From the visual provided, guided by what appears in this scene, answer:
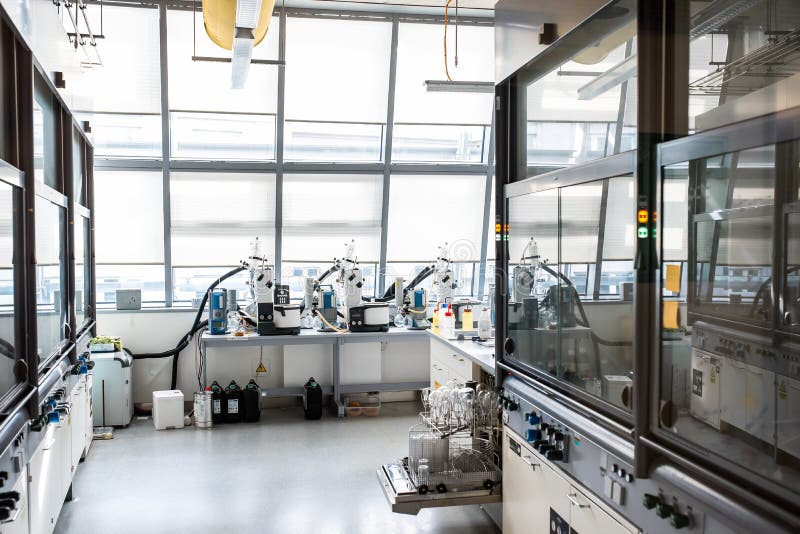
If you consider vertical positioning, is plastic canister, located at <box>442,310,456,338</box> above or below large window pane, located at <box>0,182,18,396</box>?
below

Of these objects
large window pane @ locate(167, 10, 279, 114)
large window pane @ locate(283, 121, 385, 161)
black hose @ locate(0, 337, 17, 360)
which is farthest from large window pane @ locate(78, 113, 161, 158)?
black hose @ locate(0, 337, 17, 360)

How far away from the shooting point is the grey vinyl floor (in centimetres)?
386

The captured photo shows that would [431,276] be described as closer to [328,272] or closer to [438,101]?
[328,272]

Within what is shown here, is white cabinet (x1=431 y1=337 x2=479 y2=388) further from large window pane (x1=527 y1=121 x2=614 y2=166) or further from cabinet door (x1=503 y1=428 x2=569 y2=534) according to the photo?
large window pane (x1=527 y1=121 x2=614 y2=166)

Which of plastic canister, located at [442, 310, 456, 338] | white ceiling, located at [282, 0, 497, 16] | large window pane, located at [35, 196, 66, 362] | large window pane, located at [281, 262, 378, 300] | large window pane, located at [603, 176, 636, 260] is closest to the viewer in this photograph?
large window pane, located at [603, 176, 636, 260]

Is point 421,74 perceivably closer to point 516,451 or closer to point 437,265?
point 437,265

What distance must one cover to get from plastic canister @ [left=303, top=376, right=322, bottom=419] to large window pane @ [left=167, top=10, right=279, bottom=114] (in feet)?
8.95

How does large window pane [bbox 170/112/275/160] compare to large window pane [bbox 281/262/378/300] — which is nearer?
large window pane [bbox 170/112/275/160]

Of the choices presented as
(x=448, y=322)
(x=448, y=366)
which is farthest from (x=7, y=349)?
(x=448, y=322)

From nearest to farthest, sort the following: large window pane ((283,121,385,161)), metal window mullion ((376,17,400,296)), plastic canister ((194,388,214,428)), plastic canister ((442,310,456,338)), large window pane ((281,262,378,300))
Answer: plastic canister ((442,310,456,338)), plastic canister ((194,388,214,428)), metal window mullion ((376,17,400,296)), large window pane ((283,121,385,161)), large window pane ((281,262,378,300))

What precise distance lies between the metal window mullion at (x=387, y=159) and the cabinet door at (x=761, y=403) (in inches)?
216

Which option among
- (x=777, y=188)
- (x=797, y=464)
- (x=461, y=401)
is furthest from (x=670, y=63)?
(x=461, y=401)

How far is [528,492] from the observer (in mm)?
3051

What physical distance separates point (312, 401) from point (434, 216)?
7.97ft
